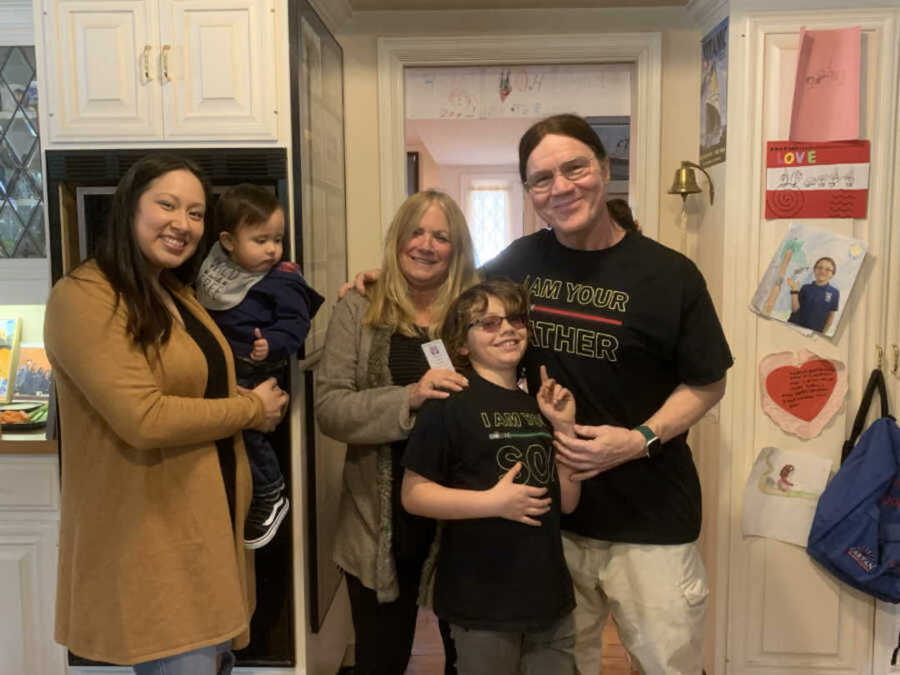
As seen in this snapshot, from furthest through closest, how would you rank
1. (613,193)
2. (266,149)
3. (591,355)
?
(613,193) → (266,149) → (591,355)

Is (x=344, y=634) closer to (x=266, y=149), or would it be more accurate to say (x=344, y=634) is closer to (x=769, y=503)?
(x=769, y=503)

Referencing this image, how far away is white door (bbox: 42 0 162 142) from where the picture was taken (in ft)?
6.04

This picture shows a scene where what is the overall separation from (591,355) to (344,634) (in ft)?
5.68

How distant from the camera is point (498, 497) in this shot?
1378 mm

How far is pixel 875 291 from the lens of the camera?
2.24 metres

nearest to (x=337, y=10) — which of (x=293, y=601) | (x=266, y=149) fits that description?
(x=266, y=149)

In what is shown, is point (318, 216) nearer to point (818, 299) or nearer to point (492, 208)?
point (818, 299)

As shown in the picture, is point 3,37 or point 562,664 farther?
point 3,37

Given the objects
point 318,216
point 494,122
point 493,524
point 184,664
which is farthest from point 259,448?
point 494,122

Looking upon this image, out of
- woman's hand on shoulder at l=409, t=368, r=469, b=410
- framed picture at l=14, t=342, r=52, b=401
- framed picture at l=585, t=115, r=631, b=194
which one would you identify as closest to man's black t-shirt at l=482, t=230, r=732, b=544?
woman's hand on shoulder at l=409, t=368, r=469, b=410

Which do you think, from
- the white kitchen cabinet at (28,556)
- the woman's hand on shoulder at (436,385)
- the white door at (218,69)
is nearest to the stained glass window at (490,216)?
the white door at (218,69)

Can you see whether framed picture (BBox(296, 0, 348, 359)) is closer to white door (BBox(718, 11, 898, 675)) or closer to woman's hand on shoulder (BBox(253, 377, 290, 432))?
woman's hand on shoulder (BBox(253, 377, 290, 432))

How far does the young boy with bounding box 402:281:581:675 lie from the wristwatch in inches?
6.2

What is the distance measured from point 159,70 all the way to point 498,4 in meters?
1.28
